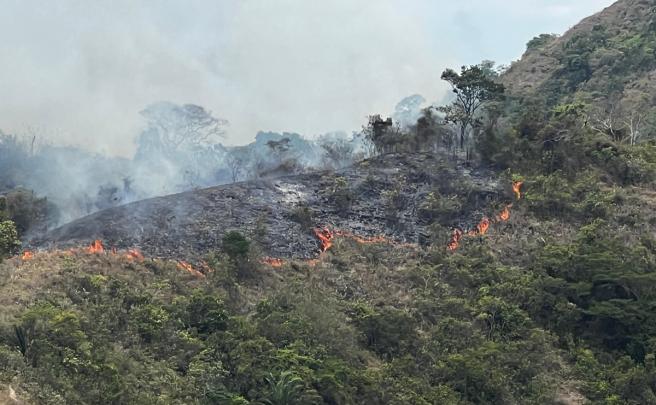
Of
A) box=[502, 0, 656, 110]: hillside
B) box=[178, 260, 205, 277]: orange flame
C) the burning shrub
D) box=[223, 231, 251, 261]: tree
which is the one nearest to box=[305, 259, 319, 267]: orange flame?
box=[223, 231, 251, 261]: tree

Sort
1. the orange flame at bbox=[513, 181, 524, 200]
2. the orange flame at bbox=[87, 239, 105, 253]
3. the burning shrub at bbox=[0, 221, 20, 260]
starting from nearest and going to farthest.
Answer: the burning shrub at bbox=[0, 221, 20, 260] < the orange flame at bbox=[87, 239, 105, 253] < the orange flame at bbox=[513, 181, 524, 200]

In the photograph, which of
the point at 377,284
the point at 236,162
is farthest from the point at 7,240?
the point at 236,162

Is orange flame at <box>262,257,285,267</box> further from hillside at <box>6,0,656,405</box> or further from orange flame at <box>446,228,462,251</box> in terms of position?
orange flame at <box>446,228,462,251</box>

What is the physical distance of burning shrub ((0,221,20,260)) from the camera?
85.4 ft

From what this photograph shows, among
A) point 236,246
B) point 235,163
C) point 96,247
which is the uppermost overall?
point 235,163

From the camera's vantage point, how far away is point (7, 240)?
26266mm

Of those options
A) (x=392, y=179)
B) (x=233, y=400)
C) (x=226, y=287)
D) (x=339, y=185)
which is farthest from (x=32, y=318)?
(x=392, y=179)

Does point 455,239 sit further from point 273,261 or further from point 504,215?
point 273,261

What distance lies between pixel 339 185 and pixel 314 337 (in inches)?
508

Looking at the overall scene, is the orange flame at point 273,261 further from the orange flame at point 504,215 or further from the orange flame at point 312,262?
the orange flame at point 504,215

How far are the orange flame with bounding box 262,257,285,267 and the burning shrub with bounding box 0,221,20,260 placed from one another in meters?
9.36

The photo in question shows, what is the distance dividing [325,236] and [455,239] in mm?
6001

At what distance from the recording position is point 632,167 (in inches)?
1521

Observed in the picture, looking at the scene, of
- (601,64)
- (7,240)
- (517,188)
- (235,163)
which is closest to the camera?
(7,240)
